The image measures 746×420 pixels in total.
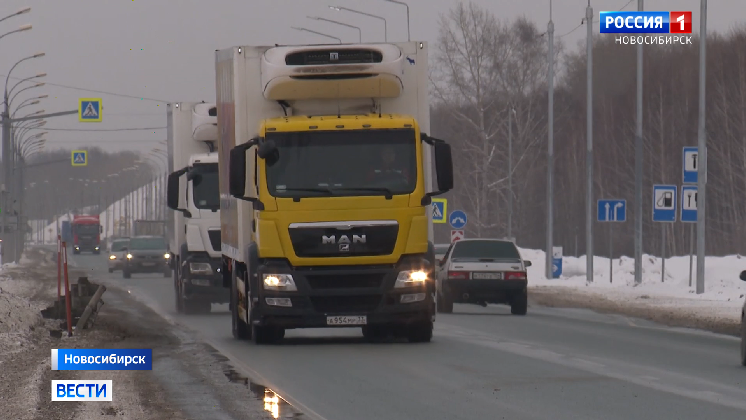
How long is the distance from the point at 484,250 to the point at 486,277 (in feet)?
2.87

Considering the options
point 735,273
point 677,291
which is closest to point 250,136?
point 677,291

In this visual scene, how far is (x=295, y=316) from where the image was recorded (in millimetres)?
18344

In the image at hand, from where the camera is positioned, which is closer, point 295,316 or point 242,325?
point 295,316

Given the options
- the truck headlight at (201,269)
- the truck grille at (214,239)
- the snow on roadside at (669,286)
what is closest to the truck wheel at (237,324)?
the truck grille at (214,239)

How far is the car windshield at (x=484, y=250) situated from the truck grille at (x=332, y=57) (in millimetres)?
11034

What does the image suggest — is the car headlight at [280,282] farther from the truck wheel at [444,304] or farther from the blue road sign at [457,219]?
the blue road sign at [457,219]

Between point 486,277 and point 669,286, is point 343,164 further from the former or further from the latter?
point 669,286

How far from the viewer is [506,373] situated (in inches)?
580

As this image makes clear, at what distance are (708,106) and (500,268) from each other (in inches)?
2068

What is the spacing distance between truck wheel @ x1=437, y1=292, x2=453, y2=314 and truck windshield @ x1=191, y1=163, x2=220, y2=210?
5184 millimetres

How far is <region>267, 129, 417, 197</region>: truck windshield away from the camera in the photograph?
58.7 feet

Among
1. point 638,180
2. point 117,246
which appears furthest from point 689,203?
point 117,246

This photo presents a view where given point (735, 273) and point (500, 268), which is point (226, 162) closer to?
point (500, 268)

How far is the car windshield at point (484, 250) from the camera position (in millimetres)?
28984
